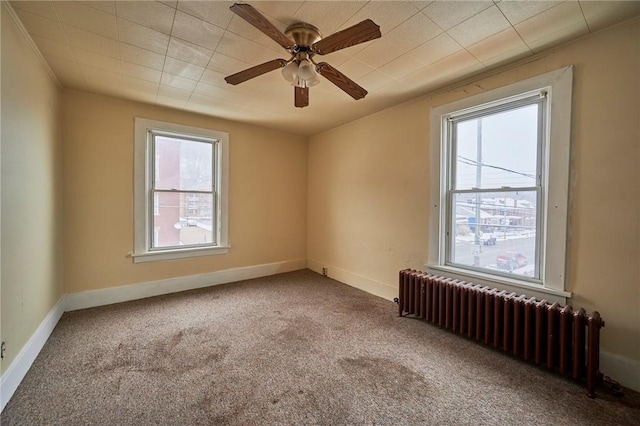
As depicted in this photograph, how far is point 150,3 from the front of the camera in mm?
1705

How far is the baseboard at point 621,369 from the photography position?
6.09 ft

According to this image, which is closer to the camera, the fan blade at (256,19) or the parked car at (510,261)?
the fan blade at (256,19)

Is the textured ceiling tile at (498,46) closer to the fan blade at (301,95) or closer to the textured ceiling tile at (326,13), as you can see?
the textured ceiling tile at (326,13)

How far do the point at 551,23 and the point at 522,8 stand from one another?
0.35 meters

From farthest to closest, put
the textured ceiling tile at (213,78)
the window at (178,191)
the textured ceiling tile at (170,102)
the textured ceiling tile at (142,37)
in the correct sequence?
1. the window at (178,191)
2. the textured ceiling tile at (170,102)
3. the textured ceiling tile at (213,78)
4. the textured ceiling tile at (142,37)

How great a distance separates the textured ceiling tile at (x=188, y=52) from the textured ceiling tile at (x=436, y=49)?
1.74 metres

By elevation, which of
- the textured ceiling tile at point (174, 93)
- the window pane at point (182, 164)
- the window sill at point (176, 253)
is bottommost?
the window sill at point (176, 253)

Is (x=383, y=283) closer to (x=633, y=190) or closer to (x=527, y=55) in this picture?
(x=633, y=190)

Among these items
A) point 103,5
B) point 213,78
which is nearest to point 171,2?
point 103,5

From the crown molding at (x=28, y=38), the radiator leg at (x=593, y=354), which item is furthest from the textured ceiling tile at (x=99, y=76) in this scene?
the radiator leg at (x=593, y=354)

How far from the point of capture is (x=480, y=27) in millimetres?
1924

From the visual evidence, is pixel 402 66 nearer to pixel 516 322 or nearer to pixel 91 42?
pixel 516 322

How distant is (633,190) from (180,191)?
463cm

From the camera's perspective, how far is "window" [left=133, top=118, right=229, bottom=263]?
11.6 ft
